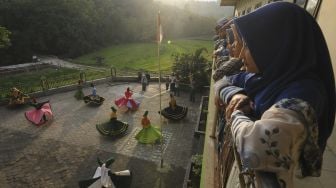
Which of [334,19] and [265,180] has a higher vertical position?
[334,19]

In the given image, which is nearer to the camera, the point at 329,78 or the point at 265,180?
the point at 265,180

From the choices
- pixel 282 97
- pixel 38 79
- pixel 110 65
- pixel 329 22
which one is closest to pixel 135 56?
pixel 110 65

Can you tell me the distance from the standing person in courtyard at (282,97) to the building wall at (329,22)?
324 cm

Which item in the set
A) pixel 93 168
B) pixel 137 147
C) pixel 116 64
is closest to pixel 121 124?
pixel 137 147

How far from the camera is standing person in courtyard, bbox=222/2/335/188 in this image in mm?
1401

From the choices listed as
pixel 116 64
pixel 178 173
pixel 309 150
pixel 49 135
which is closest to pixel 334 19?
pixel 309 150

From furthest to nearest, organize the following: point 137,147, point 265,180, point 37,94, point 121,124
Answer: point 37,94
point 121,124
point 137,147
point 265,180

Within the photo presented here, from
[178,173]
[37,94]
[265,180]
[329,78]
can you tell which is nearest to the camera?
[265,180]

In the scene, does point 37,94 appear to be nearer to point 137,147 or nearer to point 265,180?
point 137,147

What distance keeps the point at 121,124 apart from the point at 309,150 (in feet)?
39.6

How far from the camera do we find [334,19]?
4.41 m

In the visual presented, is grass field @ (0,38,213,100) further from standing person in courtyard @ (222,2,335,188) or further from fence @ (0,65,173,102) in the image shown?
standing person in courtyard @ (222,2,335,188)

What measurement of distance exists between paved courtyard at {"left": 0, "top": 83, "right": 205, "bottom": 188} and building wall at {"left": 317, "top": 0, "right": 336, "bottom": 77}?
23.7 ft

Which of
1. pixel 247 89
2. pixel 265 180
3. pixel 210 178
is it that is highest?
pixel 247 89
